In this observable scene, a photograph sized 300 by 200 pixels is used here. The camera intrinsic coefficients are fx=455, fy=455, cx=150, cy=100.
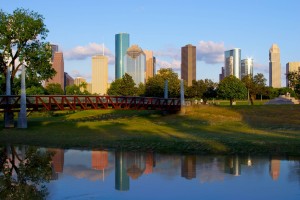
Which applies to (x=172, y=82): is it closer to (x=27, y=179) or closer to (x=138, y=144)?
(x=138, y=144)

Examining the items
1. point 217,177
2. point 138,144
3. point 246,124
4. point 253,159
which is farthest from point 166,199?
point 246,124

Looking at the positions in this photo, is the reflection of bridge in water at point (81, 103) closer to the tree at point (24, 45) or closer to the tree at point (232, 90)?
the tree at point (24, 45)

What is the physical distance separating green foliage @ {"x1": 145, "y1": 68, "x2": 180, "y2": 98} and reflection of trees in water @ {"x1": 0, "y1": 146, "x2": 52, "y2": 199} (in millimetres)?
89171

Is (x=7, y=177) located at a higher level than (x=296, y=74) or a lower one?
lower

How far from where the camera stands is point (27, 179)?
20391mm

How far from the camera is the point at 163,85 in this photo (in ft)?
401

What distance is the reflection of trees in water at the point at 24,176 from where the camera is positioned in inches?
669

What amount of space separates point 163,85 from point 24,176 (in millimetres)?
101742

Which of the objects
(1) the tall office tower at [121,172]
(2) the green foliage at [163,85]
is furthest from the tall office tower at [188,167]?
(2) the green foliage at [163,85]

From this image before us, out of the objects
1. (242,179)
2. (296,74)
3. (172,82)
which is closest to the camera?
(242,179)

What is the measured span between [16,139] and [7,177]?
23.7 metres

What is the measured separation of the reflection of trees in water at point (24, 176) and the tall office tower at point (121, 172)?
127 inches

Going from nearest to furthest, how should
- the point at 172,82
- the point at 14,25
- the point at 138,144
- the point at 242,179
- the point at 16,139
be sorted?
the point at 242,179 < the point at 138,144 < the point at 16,139 < the point at 14,25 < the point at 172,82

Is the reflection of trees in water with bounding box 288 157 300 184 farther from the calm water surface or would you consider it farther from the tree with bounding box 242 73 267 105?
the tree with bounding box 242 73 267 105
